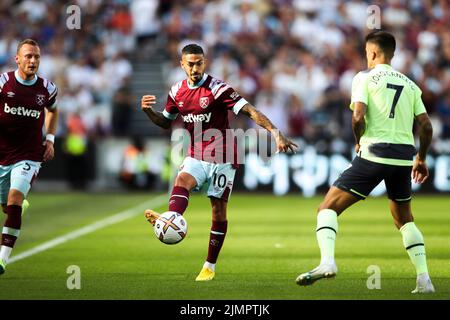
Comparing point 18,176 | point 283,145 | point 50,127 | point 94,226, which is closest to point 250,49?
point 94,226

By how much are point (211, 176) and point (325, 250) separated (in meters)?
1.91

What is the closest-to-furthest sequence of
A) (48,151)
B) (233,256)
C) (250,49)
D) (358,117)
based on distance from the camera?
(358,117) → (48,151) → (233,256) → (250,49)

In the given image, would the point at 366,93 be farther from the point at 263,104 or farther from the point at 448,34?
the point at 448,34

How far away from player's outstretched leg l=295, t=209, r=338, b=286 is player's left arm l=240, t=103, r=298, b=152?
2.60 feet

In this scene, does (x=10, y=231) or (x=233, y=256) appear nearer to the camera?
(x=10, y=231)

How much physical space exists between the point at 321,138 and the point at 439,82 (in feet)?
12.8

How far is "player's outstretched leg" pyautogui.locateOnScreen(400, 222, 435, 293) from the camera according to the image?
962 centimetres

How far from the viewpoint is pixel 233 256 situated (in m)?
13.3

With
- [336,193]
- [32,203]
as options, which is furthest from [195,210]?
[336,193]

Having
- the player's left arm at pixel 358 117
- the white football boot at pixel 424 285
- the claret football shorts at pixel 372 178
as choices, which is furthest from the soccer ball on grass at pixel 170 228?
the white football boot at pixel 424 285

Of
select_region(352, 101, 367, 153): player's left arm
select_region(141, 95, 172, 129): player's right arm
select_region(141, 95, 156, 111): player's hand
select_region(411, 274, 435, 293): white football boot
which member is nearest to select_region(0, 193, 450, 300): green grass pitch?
select_region(411, 274, 435, 293): white football boot

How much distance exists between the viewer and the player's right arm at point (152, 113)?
10.9 metres

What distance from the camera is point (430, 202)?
74.6 feet

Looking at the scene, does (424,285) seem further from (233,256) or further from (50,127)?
(50,127)
